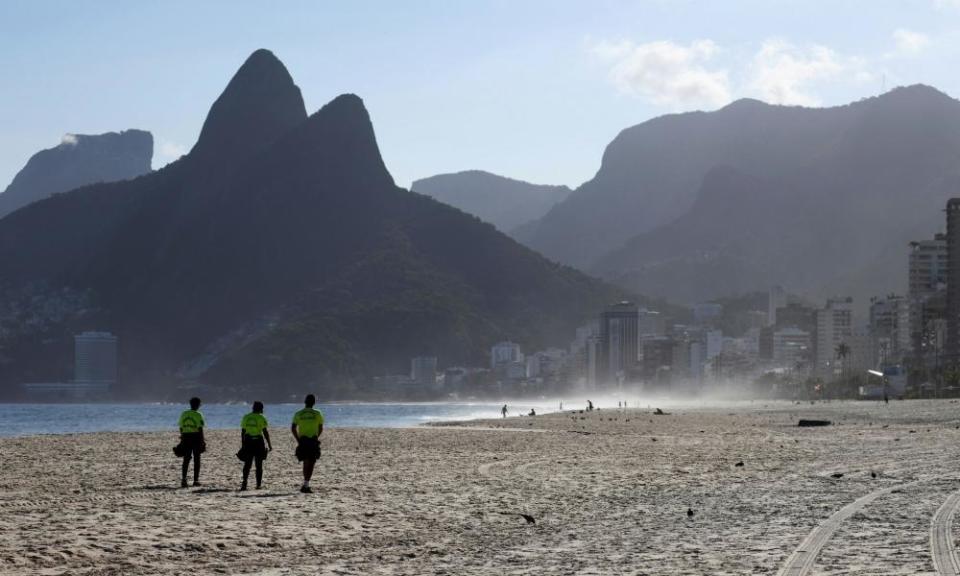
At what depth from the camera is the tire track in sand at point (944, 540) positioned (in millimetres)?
13578

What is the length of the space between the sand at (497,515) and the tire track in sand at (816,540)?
1.5 inches

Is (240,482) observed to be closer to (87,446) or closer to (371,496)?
(371,496)

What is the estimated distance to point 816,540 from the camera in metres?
16.1

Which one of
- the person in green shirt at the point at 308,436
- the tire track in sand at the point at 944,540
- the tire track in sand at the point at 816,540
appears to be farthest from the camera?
the person in green shirt at the point at 308,436

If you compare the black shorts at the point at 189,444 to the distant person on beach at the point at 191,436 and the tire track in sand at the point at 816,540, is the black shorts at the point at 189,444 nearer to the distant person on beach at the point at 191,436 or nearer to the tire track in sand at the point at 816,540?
the distant person on beach at the point at 191,436

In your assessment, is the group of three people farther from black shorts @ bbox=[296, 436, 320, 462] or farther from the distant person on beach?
the distant person on beach

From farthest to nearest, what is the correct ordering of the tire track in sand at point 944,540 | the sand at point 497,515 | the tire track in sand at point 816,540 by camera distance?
the sand at point 497,515 → the tire track in sand at point 816,540 → the tire track in sand at point 944,540

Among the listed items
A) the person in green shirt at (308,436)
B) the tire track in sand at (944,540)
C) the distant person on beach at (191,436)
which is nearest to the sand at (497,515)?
the tire track in sand at (944,540)

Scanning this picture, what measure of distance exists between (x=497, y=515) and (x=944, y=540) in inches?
284

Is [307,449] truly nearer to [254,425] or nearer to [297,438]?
[297,438]

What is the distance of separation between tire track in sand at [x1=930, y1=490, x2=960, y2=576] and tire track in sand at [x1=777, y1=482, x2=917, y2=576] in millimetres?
1257

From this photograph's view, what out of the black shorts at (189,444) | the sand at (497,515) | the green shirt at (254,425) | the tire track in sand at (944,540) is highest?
the green shirt at (254,425)

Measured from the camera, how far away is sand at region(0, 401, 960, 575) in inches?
593

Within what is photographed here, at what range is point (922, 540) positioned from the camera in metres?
15.8
